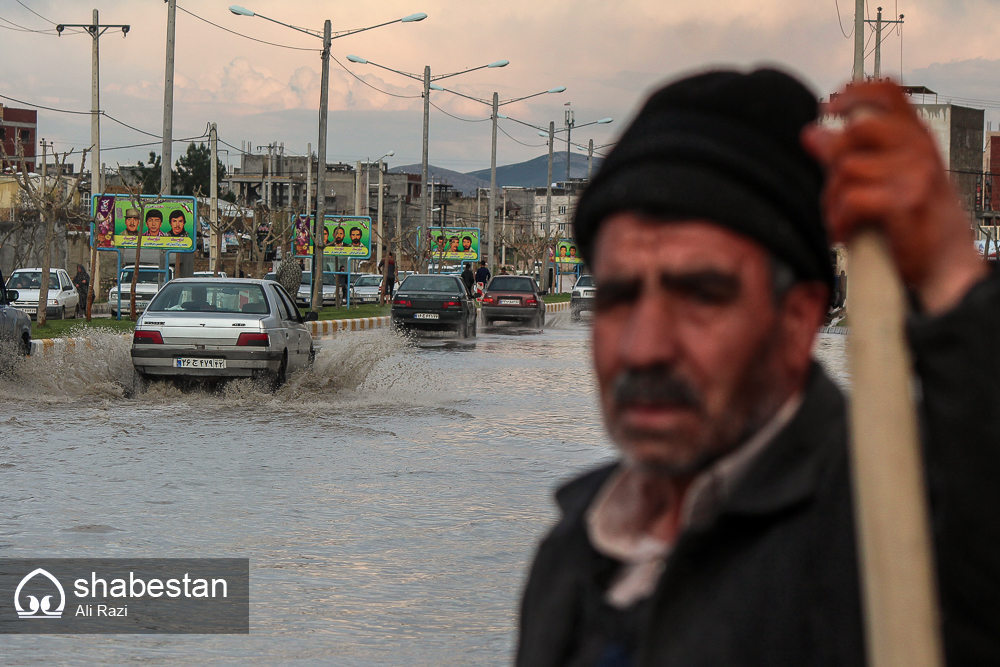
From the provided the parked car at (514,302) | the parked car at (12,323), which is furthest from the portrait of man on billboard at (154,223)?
the parked car at (12,323)

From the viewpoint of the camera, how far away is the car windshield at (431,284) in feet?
103

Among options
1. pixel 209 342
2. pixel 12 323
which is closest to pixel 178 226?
pixel 12 323

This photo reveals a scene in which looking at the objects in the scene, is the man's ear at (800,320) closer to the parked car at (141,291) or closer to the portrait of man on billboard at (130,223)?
the portrait of man on billboard at (130,223)

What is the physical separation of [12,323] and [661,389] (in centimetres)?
1718

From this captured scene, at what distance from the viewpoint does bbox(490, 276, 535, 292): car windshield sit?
3841 centimetres

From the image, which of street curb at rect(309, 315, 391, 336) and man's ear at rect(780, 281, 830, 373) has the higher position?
man's ear at rect(780, 281, 830, 373)

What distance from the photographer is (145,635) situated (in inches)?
212

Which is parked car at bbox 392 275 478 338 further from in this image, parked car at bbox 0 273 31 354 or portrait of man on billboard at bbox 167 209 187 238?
parked car at bbox 0 273 31 354

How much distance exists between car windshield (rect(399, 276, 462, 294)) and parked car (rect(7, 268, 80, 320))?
10716 mm

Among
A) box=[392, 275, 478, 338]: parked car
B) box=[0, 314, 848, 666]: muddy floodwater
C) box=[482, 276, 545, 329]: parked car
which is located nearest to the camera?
box=[0, 314, 848, 666]: muddy floodwater

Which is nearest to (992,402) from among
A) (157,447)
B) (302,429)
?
(157,447)

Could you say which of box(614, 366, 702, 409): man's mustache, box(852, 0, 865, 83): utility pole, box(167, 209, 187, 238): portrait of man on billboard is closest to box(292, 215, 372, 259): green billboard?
box(167, 209, 187, 238): portrait of man on billboard

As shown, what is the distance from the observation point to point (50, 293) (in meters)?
36.8

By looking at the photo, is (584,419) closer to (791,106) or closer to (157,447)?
(157,447)
